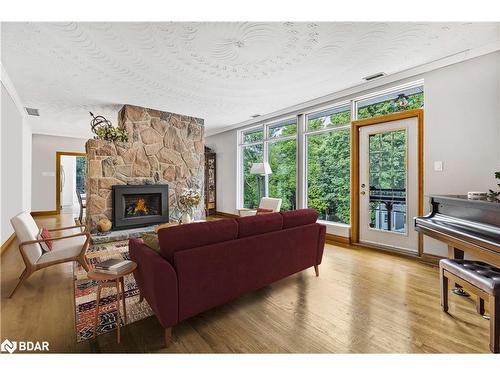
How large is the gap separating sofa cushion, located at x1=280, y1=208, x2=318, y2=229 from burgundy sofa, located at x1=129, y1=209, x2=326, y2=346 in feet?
0.03

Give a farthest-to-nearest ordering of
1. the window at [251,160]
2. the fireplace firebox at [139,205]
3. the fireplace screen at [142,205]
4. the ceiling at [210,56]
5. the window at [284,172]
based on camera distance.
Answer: the window at [251,160] < the window at [284,172] < the fireplace screen at [142,205] < the fireplace firebox at [139,205] < the ceiling at [210,56]

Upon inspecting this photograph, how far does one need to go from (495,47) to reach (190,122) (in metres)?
4.98

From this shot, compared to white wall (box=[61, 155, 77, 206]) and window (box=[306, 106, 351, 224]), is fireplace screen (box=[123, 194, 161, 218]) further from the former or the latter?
white wall (box=[61, 155, 77, 206])

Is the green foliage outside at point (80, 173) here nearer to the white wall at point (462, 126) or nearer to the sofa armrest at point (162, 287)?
the sofa armrest at point (162, 287)

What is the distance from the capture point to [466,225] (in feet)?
7.30

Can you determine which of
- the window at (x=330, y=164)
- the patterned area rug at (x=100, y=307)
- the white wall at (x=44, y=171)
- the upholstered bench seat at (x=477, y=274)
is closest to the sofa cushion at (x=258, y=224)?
the patterned area rug at (x=100, y=307)

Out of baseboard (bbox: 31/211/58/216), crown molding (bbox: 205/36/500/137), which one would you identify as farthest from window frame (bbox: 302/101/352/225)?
baseboard (bbox: 31/211/58/216)

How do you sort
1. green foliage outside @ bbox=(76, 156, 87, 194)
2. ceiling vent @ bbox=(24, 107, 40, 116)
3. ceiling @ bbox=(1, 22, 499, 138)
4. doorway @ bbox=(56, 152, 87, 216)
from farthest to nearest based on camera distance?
green foliage outside @ bbox=(76, 156, 87, 194), doorway @ bbox=(56, 152, 87, 216), ceiling vent @ bbox=(24, 107, 40, 116), ceiling @ bbox=(1, 22, 499, 138)

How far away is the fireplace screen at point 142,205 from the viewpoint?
470 centimetres

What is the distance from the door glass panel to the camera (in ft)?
11.9

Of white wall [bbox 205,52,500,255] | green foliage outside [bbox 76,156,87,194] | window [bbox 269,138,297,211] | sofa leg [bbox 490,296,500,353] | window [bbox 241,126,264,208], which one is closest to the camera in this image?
sofa leg [bbox 490,296,500,353]

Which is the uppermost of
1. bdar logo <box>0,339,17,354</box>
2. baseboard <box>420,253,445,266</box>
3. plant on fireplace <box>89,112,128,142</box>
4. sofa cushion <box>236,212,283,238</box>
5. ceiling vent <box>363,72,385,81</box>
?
ceiling vent <box>363,72,385,81</box>

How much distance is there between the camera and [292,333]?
176cm
